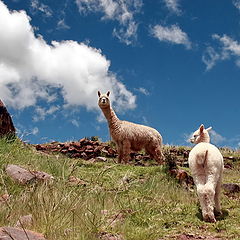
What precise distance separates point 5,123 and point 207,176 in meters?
8.57

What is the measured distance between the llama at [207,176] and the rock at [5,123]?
305 inches

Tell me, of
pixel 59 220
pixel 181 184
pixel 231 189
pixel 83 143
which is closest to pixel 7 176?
pixel 59 220

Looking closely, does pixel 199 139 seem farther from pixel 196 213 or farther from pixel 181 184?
pixel 181 184

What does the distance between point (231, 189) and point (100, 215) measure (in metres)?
5.65

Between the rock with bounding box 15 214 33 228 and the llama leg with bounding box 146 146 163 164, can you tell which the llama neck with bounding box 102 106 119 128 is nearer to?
the llama leg with bounding box 146 146 163 164

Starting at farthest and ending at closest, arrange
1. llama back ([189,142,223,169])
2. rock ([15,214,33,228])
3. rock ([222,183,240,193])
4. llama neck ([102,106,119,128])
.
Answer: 1. llama neck ([102,106,119,128])
2. rock ([222,183,240,193])
3. llama back ([189,142,223,169])
4. rock ([15,214,33,228])

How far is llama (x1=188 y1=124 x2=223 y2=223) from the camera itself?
21.9ft

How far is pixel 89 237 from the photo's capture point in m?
4.96

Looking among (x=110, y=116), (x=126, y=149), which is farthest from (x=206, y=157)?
(x=110, y=116)

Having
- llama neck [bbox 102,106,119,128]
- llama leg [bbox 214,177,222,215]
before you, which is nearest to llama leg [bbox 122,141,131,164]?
llama neck [bbox 102,106,119,128]

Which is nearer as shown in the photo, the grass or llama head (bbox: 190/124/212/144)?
the grass

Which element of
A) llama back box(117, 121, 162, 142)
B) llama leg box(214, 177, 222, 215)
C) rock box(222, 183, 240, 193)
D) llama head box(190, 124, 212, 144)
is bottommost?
llama leg box(214, 177, 222, 215)

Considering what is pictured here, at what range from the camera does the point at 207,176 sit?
6891 mm

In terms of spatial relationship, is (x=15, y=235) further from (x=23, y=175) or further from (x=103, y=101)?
(x=103, y=101)
